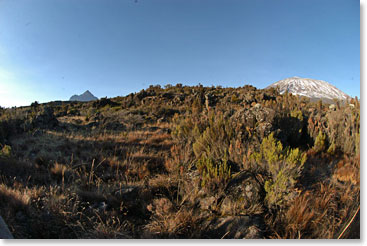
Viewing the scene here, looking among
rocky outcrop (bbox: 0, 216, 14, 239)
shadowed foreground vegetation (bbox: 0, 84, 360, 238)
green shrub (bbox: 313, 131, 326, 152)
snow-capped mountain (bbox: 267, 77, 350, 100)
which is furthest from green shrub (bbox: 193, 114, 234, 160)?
snow-capped mountain (bbox: 267, 77, 350, 100)

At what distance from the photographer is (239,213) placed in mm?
1788

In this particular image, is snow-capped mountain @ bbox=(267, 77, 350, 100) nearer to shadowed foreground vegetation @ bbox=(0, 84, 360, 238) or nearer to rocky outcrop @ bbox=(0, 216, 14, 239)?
shadowed foreground vegetation @ bbox=(0, 84, 360, 238)

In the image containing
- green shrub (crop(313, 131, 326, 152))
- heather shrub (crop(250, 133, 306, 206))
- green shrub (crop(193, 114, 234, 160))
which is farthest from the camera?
green shrub (crop(313, 131, 326, 152))

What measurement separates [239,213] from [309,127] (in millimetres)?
2952

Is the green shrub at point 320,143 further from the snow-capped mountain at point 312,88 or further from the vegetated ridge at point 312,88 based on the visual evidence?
the snow-capped mountain at point 312,88

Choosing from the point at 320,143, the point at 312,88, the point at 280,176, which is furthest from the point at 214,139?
the point at 312,88

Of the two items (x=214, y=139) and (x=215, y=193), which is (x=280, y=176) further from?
(x=214, y=139)

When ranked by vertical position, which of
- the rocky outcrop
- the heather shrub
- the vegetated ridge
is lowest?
the rocky outcrop

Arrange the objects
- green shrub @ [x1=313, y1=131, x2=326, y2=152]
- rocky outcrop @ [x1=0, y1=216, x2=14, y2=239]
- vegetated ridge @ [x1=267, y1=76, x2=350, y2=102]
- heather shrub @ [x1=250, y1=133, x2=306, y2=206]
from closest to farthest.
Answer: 1. rocky outcrop @ [x1=0, y1=216, x2=14, y2=239]
2. heather shrub @ [x1=250, y1=133, x2=306, y2=206]
3. green shrub @ [x1=313, y1=131, x2=326, y2=152]
4. vegetated ridge @ [x1=267, y1=76, x2=350, y2=102]

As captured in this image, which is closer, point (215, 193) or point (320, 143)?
point (215, 193)

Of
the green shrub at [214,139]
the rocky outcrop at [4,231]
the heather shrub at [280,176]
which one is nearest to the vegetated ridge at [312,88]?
the green shrub at [214,139]

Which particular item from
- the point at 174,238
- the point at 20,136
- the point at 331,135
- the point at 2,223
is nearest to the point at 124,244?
the point at 174,238

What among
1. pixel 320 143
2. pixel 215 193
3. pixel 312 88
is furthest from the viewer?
pixel 312 88

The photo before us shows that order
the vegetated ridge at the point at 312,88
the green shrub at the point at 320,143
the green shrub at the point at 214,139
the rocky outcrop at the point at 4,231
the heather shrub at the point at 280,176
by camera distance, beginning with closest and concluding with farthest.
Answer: the rocky outcrop at the point at 4,231 → the heather shrub at the point at 280,176 → the green shrub at the point at 214,139 → the green shrub at the point at 320,143 → the vegetated ridge at the point at 312,88
